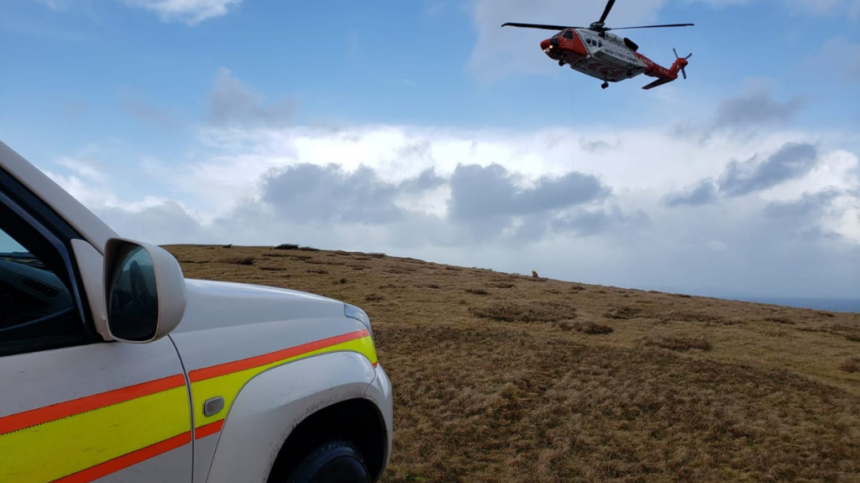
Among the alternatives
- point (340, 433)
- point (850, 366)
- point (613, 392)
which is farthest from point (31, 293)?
point (850, 366)

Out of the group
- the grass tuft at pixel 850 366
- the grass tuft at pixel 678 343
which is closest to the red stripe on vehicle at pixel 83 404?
the grass tuft at pixel 678 343

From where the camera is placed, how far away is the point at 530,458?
15.4 feet

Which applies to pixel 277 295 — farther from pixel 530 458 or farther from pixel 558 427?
pixel 558 427

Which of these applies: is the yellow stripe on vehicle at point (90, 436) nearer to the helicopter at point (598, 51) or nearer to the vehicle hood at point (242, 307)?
the vehicle hood at point (242, 307)

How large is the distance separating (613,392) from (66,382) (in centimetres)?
594

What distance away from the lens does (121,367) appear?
1590mm

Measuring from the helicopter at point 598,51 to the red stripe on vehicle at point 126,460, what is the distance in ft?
67.9

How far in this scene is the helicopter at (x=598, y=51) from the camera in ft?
66.1

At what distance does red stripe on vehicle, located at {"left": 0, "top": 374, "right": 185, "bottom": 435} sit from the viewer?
1.32 meters

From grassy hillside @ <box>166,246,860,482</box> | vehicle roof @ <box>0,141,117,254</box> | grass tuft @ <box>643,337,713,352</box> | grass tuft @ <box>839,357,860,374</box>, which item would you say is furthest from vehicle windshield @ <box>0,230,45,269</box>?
grass tuft @ <box>839,357,860,374</box>

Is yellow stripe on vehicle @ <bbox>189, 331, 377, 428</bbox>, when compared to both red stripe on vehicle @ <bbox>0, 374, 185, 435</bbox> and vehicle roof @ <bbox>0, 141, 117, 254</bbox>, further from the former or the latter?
vehicle roof @ <bbox>0, 141, 117, 254</bbox>

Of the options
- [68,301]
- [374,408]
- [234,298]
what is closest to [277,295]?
[234,298]

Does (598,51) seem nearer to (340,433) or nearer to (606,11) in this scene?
(606,11)

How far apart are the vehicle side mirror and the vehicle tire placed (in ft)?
2.94
